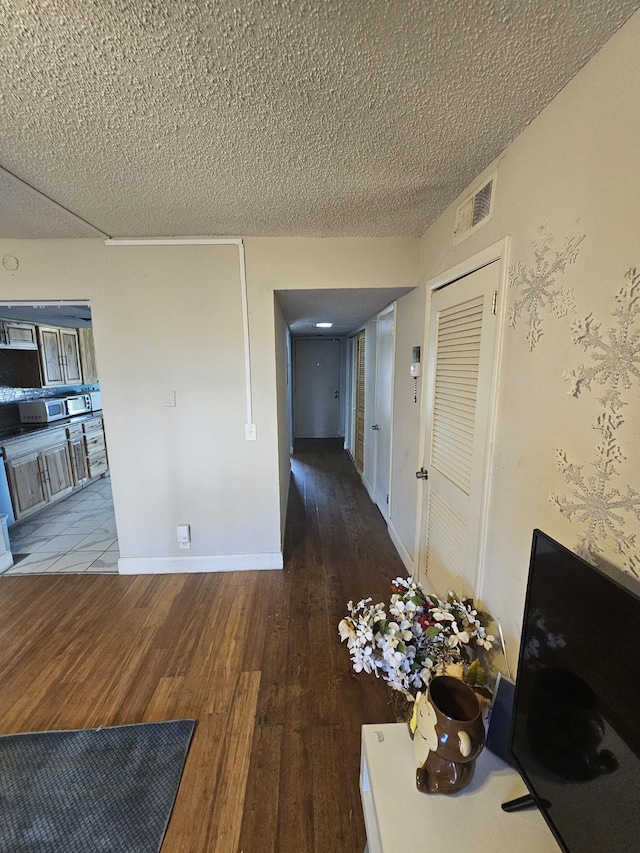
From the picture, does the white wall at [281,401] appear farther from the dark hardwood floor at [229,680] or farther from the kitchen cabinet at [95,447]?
the kitchen cabinet at [95,447]

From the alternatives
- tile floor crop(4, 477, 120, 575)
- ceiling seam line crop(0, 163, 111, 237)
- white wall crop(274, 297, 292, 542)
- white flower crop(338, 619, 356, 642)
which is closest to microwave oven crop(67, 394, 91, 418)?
tile floor crop(4, 477, 120, 575)

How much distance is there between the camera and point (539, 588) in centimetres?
84

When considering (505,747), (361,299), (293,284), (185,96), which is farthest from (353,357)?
(505,747)

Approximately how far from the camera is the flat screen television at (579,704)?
2.01ft

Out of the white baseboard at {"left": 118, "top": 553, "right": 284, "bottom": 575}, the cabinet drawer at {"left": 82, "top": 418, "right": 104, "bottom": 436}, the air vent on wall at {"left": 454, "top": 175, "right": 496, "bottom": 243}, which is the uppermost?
the air vent on wall at {"left": 454, "top": 175, "right": 496, "bottom": 243}

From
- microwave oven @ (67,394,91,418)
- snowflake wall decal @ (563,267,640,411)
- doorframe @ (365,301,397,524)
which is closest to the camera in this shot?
snowflake wall decal @ (563,267,640,411)

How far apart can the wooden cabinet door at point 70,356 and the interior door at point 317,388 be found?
3.55 meters

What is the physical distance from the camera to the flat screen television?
2.01 feet

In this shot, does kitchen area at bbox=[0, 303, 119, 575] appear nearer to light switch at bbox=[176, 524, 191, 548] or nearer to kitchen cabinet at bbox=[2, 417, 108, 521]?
kitchen cabinet at bbox=[2, 417, 108, 521]

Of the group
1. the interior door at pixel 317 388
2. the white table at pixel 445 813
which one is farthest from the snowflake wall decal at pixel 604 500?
the interior door at pixel 317 388

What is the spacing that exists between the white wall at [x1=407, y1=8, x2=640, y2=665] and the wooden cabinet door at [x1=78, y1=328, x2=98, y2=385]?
540cm

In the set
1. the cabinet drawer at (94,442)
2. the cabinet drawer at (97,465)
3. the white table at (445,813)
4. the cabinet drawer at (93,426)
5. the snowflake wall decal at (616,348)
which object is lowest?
the cabinet drawer at (97,465)

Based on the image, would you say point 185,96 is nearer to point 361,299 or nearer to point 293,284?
point 293,284

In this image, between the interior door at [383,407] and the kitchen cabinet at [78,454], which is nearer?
the interior door at [383,407]
